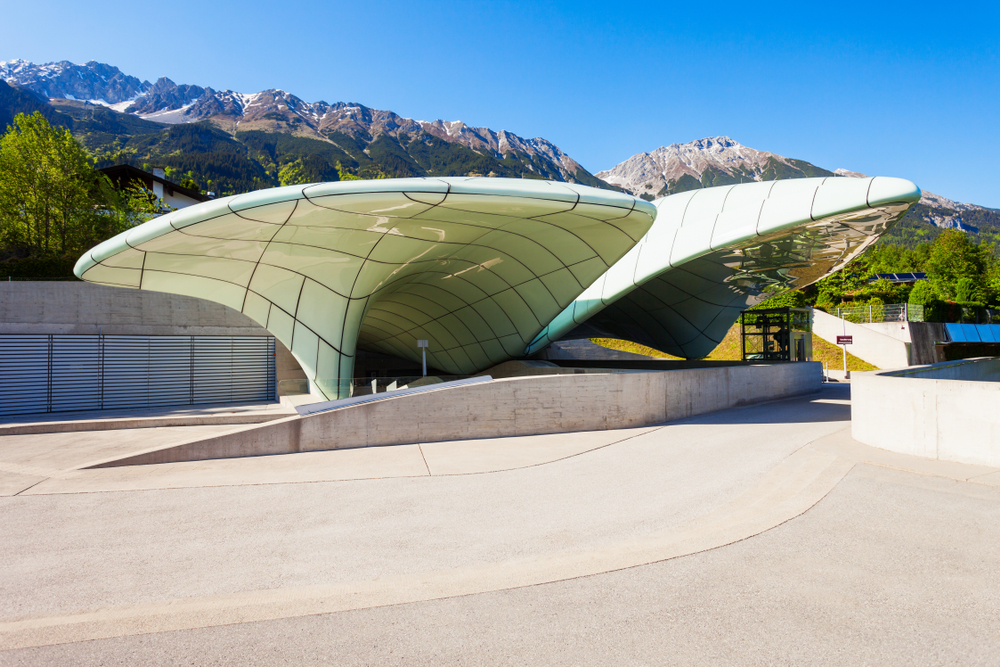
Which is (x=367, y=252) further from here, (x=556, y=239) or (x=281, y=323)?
(x=556, y=239)

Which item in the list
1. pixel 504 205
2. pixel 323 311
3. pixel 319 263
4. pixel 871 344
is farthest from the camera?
pixel 871 344

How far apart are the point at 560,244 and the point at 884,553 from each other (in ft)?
34.6

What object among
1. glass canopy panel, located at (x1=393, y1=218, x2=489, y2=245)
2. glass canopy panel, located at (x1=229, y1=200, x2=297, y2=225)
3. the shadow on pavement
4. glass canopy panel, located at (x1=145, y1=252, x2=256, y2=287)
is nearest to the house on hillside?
glass canopy panel, located at (x1=145, y1=252, x2=256, y2=287)

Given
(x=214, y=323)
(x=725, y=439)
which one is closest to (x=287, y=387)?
(x=214, y=323)

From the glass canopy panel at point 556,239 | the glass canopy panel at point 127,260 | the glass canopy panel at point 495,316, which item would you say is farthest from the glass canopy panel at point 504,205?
the glass canopy panel at point 495,316

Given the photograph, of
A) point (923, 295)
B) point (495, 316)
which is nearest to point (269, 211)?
point (495, 316)

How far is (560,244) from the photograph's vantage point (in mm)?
14125

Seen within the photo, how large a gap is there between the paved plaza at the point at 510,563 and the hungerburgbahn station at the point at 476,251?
16.9 ft

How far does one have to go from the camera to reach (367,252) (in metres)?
13.8

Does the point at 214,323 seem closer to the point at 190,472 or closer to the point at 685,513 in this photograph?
the point at 190,472

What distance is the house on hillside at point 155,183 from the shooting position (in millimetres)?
47572

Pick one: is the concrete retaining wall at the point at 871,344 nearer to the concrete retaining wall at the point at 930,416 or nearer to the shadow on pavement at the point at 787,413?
the shadow on pavement at the point at 787,413

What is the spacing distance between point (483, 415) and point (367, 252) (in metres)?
5.53

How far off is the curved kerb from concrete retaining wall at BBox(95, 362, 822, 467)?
2.49 m
